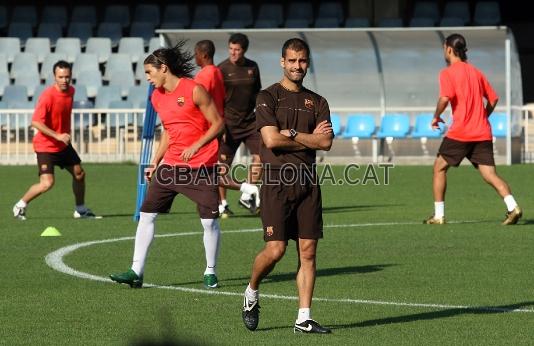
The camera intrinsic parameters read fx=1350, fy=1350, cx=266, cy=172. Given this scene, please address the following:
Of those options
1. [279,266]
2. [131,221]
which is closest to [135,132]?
[131,221]

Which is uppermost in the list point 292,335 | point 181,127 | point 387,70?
point 387,70

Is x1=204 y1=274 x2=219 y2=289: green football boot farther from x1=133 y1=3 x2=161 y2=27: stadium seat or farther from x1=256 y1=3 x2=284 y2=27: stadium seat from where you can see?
x1=133 y1=3 x2=161 y2=27: stadium seat

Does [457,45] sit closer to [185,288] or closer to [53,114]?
[53,114]

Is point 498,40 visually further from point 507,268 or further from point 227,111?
point 507,268

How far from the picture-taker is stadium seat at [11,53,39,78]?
1352 inches

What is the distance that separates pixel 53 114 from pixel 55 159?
2.15 ft

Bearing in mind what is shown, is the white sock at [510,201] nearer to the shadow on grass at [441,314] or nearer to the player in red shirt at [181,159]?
the player in red shirt at [181,159]

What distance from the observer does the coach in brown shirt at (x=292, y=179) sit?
26.7ft

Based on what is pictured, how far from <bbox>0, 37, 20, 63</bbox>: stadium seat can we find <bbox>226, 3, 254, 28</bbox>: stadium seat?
641cm

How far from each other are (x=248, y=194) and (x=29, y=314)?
310 inches

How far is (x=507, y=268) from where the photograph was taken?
11.5m

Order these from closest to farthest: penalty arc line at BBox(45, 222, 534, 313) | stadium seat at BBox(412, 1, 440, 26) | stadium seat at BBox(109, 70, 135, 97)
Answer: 1. penalty arc line at BBox(45, 222, 534, 313)
2. stadium seat at BBox(109, 70, 135, 97)
3. stadium seat at BBox(412, 1, 440, 26)

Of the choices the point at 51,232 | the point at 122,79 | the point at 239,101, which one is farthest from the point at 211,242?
the point at 122,79

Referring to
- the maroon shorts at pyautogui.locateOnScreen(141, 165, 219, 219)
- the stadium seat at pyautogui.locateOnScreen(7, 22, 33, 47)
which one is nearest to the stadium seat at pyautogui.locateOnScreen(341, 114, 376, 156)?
the stadium seat at pyautogui.locateOnScreen(7, 22, 33, 47)
